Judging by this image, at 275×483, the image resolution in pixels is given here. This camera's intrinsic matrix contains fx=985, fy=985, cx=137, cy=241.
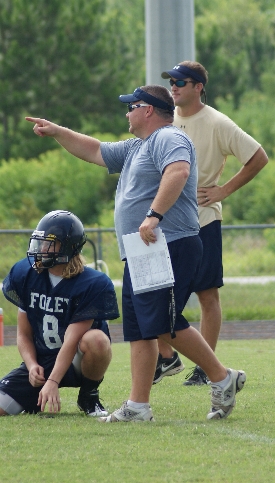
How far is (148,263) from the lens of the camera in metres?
5.37

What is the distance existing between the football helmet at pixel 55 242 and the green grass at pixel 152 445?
915 mm

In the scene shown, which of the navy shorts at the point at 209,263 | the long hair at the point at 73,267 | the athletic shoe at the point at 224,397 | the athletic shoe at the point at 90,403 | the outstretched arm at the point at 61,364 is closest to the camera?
the outstretched arm at the point at 61,364

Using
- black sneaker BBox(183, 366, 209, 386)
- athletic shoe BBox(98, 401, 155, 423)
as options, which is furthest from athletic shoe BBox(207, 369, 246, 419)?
black sneaker BBox(183, 366, 209, 386)

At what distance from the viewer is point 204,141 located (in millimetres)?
7133

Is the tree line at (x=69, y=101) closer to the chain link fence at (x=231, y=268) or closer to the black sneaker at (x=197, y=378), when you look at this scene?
the chain link fence at (x=231, y=268)

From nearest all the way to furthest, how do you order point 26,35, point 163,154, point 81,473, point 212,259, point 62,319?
point 81,473 → point 163,154 → point 62,319 → point 212,259 → point 26,35

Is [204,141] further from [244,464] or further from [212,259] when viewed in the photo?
[244,464]

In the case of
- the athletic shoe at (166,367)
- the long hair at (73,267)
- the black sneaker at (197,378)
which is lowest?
the black sneaker at (197,378)

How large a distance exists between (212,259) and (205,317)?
458 millimetres

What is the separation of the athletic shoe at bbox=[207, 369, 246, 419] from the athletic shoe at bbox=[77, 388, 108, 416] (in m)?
0.69

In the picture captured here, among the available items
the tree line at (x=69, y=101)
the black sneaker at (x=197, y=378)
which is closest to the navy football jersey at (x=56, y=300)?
the black sneaker at (x=197, y=378)

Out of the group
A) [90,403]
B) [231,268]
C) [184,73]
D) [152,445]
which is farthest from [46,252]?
[231,268]

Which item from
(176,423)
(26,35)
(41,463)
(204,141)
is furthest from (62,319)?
(26,35)

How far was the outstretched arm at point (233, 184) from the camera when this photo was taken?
23.4ft
